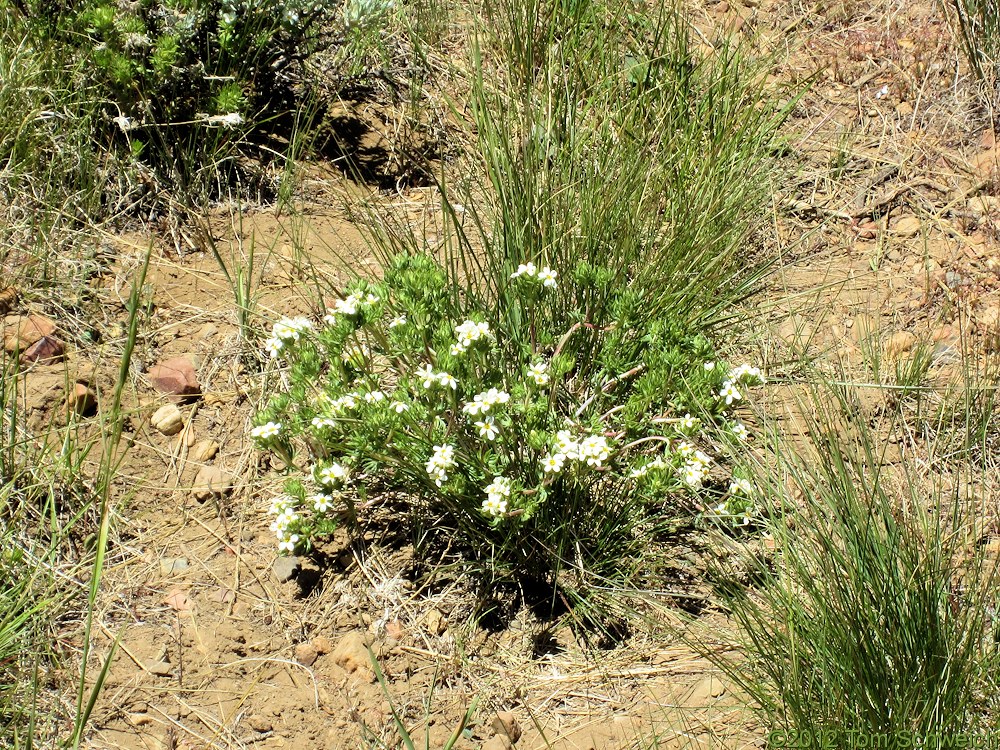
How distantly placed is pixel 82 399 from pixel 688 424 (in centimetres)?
177

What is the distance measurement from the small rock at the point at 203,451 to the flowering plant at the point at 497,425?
35 centimetres

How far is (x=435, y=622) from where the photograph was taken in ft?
8.23

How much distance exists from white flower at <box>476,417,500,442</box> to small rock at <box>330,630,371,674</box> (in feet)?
2.02

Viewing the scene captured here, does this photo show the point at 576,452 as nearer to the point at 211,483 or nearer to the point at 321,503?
the point at 321,503

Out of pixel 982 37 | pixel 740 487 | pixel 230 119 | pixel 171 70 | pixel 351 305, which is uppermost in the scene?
pixel 982 37

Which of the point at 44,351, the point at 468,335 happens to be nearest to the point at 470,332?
the point at 468,335

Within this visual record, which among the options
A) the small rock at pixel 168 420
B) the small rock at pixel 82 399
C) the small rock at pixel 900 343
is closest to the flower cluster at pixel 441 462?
the small rock at pixel 168 420

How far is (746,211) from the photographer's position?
11.0 ft

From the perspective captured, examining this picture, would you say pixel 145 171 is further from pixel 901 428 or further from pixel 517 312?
pixel 901 428

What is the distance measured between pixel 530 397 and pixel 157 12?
218 centimetres

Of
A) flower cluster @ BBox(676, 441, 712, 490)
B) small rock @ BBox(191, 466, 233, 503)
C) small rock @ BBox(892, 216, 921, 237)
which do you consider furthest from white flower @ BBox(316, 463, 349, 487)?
small rock @ BBox(892, 216, 921, 237)

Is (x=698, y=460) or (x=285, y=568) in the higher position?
(x=698, y=460)

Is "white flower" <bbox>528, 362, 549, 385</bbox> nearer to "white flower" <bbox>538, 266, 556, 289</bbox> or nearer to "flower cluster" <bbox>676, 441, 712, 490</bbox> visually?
"white flower" <bbox>538, 266, 556, 289</bbox>

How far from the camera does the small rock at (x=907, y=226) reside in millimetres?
3612
